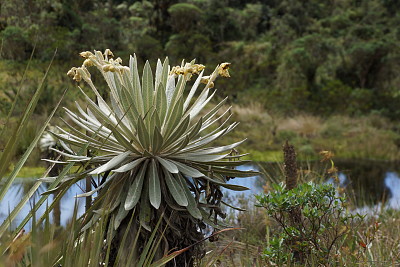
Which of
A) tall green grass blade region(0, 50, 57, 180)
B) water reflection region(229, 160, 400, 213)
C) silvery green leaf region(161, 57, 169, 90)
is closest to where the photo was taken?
tall green grass blade region(0, 50, 57, 180)

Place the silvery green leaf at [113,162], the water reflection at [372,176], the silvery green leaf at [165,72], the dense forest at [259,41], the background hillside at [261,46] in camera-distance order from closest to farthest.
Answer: the silvery green leaf at [113,162]
the silvery green leaf at [165,72]
the water reflection at [372,176]
the background hillside at [261,46]
the dense forest at [259,41]

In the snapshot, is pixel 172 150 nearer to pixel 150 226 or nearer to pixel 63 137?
pixel 150 226

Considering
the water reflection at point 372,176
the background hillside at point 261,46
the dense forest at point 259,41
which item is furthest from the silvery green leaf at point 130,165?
the dense forest at point 259,41

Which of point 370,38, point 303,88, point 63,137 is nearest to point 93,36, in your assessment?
point 303,88

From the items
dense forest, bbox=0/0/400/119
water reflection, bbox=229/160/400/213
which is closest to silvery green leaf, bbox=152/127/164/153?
water reflection, bbox=229/160/400/213

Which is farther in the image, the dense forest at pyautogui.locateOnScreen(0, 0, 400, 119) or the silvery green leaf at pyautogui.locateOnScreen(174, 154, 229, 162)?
the dense forest at pyautogui.locateOnScreen(0, 0, 400, 119)

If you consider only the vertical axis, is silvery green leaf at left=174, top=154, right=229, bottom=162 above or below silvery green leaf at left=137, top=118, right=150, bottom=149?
below

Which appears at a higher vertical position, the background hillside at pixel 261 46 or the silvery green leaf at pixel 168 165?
the background hillside at pixel 261 46

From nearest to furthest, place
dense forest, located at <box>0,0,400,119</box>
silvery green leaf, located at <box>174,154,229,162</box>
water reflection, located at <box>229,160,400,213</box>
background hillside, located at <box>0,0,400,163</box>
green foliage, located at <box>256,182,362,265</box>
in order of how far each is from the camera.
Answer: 1. silvery green leaf, located at <box>174,154,229,162</box>
2. green foliage, located at <box>256,182,362,265</box>
3. water reflection, located at <box>229,160,400,213</box>
4. background hillside, located at <box>0,0,400,163</box>
5. dense forest, located at <box>0,0,400,119</box>

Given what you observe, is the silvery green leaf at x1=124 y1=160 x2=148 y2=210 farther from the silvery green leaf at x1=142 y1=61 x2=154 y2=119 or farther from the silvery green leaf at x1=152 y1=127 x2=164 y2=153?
the silvery green leaf at x1=142 y1=61 x2=154 y2=119

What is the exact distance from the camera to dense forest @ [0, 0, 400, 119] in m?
18.1

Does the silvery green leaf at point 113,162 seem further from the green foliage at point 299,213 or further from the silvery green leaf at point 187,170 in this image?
the green foliage at point 299,213

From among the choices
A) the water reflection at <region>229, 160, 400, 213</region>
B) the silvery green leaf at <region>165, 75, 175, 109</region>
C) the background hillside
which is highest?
the background hillside

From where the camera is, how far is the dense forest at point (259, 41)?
18062 mm
